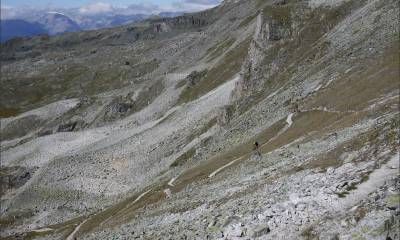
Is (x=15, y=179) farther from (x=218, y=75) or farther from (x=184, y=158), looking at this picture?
(x=218, y=75)

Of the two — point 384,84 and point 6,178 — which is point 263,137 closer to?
point 384,84

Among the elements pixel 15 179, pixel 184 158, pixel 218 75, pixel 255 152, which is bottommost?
pixel 15 179

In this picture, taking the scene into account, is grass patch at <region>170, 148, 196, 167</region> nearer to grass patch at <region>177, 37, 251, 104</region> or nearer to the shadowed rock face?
grass patch at <region>177, 37, 251, 104</region>

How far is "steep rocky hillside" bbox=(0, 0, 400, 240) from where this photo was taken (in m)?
31.0

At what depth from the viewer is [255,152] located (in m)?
55.6

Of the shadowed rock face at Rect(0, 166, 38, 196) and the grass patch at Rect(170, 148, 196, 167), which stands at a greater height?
the grass patch at Rect(170, 148, 196, 167)

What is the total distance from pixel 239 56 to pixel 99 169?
52380mm

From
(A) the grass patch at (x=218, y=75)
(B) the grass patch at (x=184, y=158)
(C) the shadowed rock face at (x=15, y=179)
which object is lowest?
(C) the shadowed rock face at (x=15, y=179)

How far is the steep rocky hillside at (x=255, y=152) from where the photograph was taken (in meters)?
31.0

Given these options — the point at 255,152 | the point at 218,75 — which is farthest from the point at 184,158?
the point at 218,75

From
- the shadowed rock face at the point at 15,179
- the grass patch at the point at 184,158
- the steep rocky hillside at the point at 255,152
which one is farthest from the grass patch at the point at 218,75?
the shadowed rock face at the point at 15,179

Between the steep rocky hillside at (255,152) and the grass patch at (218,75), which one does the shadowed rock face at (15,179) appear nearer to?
the steep rocky hillside at (255,152)

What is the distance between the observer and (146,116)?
131 metres

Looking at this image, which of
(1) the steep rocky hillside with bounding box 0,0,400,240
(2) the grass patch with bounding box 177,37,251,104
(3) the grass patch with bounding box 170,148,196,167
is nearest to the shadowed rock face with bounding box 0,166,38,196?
(1) the steep rocky hillside with bounding box 0,0,400,240
